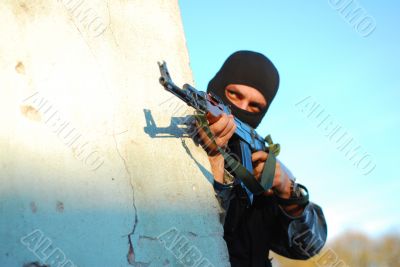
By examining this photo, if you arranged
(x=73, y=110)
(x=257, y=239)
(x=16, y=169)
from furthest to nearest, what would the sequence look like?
(x=257, y=239)
(x=73, y=110)
(x=16, y=169)

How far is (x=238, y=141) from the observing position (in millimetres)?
2330

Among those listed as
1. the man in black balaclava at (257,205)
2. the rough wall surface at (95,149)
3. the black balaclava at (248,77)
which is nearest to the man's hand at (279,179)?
the man in black balaclava at (257,205)

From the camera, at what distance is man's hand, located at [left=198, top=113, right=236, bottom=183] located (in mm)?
1998

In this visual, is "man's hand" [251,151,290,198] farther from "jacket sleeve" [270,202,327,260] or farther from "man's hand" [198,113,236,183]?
"man's hand" [198,113,236,183]

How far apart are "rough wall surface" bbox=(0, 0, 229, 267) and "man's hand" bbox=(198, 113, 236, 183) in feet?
0.20

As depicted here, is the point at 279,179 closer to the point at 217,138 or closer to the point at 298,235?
the point at 298,235

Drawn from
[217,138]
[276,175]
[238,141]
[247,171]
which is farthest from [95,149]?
[276,175]

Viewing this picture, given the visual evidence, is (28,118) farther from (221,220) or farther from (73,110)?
(221,220)

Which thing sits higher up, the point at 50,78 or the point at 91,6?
the point at 91,6

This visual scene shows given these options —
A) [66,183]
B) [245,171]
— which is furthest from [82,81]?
[245,171]

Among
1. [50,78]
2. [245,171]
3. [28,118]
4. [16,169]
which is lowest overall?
[16,169]

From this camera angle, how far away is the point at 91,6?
1.86 meters

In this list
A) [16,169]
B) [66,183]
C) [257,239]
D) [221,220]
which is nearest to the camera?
[16,169]

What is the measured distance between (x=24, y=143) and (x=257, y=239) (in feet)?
4.32
